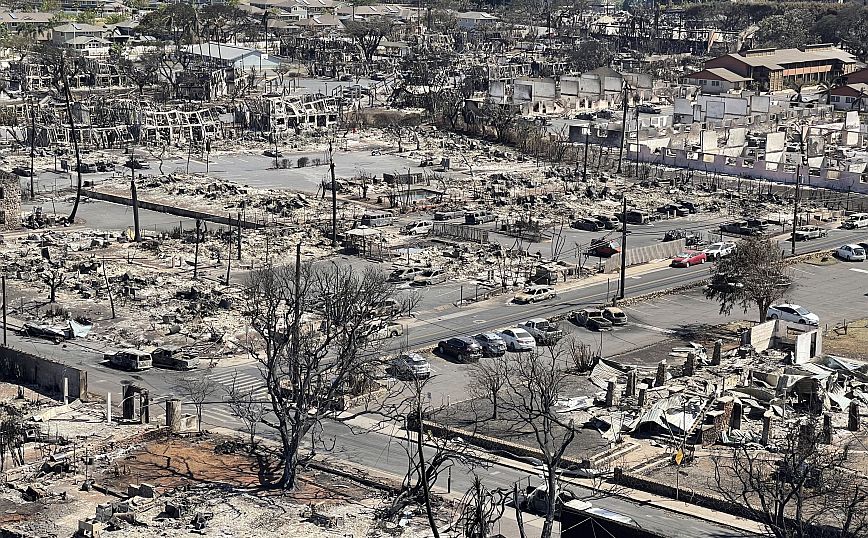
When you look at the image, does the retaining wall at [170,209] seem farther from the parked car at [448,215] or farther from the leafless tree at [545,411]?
the leafless tree at [545,411]

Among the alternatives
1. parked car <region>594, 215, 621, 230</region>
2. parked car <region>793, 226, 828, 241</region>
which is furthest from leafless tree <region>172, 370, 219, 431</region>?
parked car <region>793, 226, 828, 241</region>

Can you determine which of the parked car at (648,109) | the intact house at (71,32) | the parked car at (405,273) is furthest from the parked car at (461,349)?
the intact house at (71,32)

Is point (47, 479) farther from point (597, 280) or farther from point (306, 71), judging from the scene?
point (306, 71)

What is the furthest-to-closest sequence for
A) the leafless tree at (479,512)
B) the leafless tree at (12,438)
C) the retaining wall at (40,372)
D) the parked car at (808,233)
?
the parked car at (808,233) < the retaining wall at (40,372) < the leafless tree at (12,438) < the leafless tree at (479,512)

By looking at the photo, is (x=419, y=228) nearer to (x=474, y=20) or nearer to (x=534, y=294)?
(x=534, y=294)

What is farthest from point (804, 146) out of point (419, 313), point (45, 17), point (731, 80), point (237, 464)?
point (45, 17)

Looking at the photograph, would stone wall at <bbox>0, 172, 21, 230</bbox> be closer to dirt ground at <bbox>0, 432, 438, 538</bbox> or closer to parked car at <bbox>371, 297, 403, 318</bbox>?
parked car at <bbox>371, 297, 403, 318</bbox>
